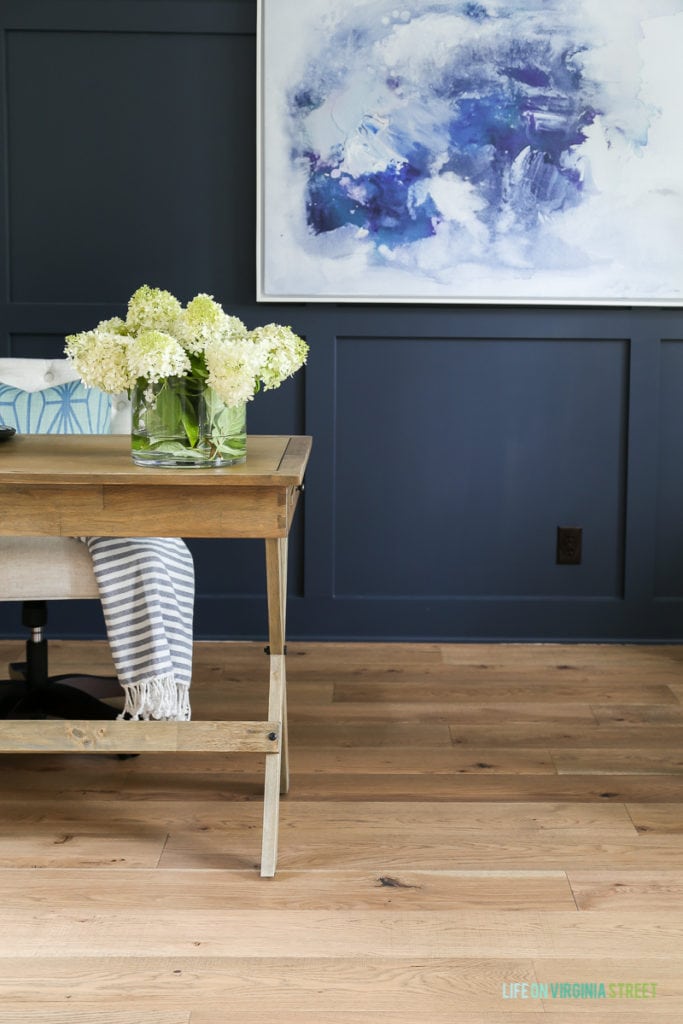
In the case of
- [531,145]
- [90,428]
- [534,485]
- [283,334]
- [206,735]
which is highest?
[531,145]

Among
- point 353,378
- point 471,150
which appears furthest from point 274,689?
point 471,150

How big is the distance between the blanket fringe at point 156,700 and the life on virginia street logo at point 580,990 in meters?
0.87

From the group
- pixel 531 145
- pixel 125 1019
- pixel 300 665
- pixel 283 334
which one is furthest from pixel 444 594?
pixel 125 1019

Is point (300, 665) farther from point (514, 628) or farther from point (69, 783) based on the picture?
point (69, 783)

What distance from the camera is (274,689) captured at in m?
2.06

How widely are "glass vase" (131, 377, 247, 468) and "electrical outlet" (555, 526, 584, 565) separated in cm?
173

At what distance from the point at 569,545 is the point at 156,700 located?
168 cm

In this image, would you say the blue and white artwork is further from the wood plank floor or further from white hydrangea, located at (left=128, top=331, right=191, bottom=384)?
white hydrangea, located at (left=128, top=331, right=191, bottom=384)

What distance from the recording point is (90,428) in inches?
109

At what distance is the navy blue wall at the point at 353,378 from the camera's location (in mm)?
3252

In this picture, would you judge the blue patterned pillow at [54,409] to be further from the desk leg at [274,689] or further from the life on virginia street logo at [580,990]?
the life on virginia street logo at [580,990]

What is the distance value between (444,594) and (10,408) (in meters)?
1.46

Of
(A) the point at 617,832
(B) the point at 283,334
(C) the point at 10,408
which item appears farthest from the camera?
(C) the point at 10,408

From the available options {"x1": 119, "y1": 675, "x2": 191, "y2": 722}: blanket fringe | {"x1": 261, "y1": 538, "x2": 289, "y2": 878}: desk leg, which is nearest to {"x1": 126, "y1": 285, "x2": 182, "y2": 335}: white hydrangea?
{"x1": 261, "y1": 538, "x2": 289, "y2": 878}: desk leg
